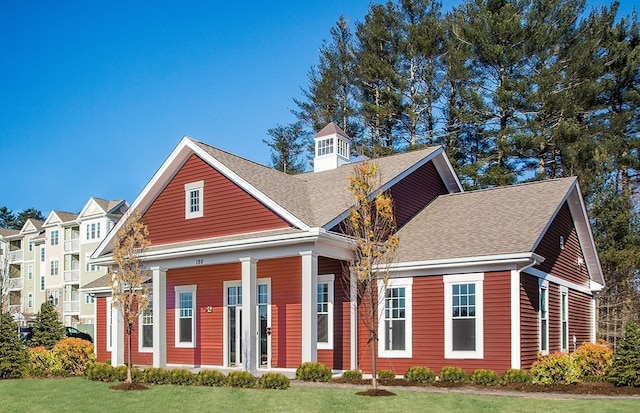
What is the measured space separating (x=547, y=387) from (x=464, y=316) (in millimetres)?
3303

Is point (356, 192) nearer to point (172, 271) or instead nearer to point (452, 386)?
point (452, 386)

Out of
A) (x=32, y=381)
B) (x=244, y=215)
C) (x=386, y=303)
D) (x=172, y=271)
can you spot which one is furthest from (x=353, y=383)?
(x=172, y=271)

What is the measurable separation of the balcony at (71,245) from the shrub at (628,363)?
167 ft

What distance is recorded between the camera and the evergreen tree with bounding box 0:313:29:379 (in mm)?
19750

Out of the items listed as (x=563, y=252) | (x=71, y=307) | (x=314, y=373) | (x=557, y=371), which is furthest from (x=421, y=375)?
(x=71, y=307)

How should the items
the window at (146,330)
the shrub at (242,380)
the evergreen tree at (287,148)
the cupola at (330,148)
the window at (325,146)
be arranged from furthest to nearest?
1. the evergreen tree at (287,148)
2. the window at (325,146)
3. the cupola at (330,148)
4. the window at (146,330)
5. the shrub at (242,380)

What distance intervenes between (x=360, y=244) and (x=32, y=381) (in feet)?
32.5

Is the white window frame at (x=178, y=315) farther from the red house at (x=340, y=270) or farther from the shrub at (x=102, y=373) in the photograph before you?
the shrub at (x=102, y=373)

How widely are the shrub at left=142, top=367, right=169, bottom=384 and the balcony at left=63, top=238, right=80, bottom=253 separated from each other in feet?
143

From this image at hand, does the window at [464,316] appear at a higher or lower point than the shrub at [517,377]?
higher

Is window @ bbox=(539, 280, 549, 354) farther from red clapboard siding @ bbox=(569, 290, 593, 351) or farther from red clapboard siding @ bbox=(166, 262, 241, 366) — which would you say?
red clapboard siding @ bbox=(166, 262, 241, 366)

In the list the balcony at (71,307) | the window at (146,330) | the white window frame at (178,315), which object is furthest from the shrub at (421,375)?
the balcony at (71,307)

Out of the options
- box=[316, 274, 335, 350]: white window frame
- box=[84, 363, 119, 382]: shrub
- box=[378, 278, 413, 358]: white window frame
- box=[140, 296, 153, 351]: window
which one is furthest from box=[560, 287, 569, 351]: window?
box=[140, 296, 153, 351]: window

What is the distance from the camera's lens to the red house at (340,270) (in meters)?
17.7
